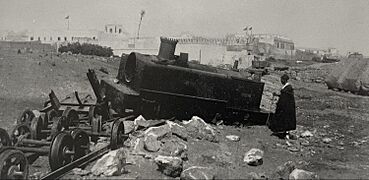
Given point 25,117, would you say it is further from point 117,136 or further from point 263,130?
point 263,130

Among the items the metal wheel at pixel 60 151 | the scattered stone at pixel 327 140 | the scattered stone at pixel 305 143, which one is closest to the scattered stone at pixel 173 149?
the metal wheel at pixel 60 151

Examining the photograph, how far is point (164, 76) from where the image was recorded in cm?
891

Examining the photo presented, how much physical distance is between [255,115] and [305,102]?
732 cm

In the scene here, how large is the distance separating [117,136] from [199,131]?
6.03 feet

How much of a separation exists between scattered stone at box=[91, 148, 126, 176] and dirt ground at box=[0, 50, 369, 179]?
20 cm

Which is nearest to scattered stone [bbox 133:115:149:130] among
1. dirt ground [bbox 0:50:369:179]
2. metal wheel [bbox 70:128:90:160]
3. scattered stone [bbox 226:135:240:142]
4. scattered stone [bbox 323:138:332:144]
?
dirt ground [bbox 0:50:369:179]

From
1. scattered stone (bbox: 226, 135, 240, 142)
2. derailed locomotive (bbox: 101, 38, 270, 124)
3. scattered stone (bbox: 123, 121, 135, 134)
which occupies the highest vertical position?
derailed locomotive (bbox: 101, 38, 270, 124)

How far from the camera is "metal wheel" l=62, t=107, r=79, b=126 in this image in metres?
8.03

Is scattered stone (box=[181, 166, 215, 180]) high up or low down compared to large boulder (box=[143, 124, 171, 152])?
down

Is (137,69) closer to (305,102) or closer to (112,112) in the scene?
(112,112)

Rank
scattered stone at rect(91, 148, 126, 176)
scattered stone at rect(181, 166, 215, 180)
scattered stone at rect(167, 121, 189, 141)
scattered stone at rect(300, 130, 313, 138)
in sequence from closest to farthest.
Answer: scattered stone at rect(181, 166, 215, 180), scattered stone at rect(91, 148, 126, 176), scattered stone at rect(167, 121, 189, 141), scattered stone at rect(300, 130, 313, 138)

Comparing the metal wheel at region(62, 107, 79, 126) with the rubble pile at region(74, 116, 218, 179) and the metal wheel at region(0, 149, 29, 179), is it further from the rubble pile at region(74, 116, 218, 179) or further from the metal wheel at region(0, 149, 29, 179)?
the metal wheel at region(0, 149, 29, 179)

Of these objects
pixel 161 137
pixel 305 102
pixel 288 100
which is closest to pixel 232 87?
pixel 288 100

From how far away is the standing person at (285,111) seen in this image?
8.75 metres
